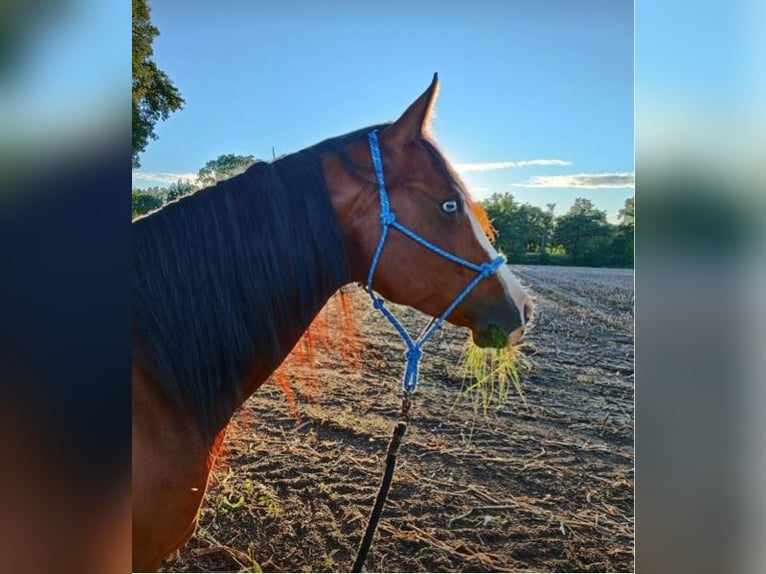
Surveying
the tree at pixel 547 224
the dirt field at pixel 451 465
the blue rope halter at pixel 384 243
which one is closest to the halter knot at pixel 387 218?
the blue rope halter at pixel 384 243

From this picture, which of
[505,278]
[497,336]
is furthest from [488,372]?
[505,278]

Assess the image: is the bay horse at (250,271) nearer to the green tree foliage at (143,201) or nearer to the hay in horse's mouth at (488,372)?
the hay in horse's mouth at (488,372)

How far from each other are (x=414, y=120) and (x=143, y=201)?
115 cm

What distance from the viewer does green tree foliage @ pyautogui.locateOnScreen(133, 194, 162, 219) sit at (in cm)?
197

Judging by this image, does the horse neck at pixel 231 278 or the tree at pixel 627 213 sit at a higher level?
the tree at pixel 627 213

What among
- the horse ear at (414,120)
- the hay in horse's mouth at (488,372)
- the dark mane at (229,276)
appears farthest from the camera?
the hay in horse's mouth at (488,372)

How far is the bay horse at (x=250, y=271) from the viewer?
1365 mm

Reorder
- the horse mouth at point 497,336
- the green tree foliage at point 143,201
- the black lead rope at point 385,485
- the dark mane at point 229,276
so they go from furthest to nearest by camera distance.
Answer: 1. the green tree foliage at point 143,201
2. the black lead rope at point 385,485
3. the horse mouth at point 497,336
4. the dark mane at point 229,276

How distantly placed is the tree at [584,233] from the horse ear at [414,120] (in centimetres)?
83

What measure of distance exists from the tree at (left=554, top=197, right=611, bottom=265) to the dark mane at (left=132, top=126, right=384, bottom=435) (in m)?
1.03
